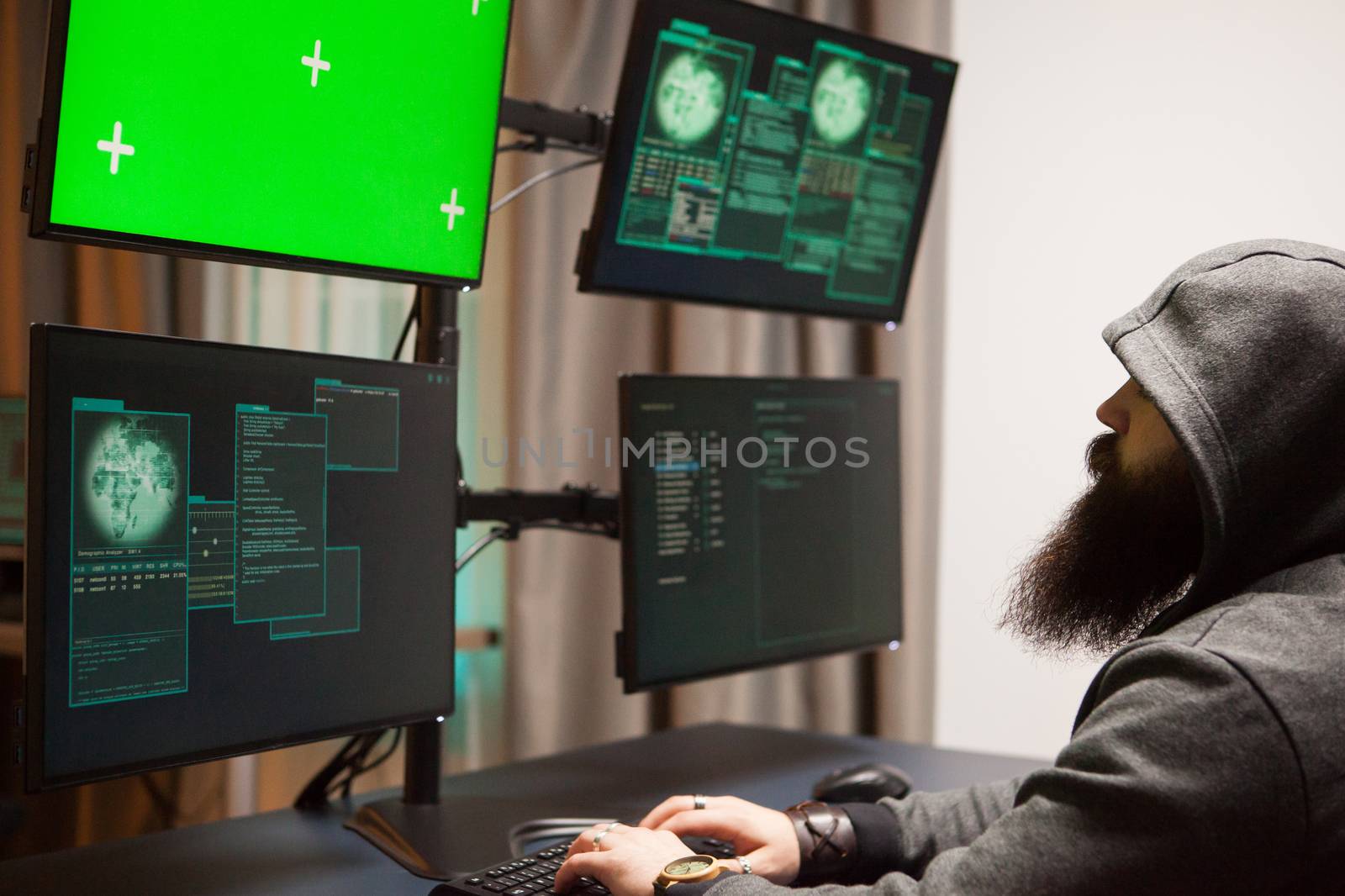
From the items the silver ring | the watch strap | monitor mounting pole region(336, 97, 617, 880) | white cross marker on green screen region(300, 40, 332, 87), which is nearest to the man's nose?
the watch strap

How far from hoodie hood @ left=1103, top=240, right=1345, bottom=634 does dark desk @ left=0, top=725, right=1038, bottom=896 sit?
670 millimetres

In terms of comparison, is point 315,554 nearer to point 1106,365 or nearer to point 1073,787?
point 1073,787

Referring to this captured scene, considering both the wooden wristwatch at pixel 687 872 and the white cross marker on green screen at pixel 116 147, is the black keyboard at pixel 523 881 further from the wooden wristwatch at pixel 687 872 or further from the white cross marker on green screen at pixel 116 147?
the white cross marker on green screen at pixel 116 147

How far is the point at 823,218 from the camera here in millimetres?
1681

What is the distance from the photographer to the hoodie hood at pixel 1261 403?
876 mm

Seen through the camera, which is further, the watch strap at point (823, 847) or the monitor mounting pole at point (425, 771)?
the monitor mounting pole at point (425, 771)

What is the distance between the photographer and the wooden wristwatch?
0.93 metres

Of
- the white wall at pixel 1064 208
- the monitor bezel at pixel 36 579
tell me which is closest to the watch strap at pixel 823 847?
the monitor bezel at pixel 36 579

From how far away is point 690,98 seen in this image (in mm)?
1465

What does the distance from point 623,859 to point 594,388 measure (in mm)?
1215

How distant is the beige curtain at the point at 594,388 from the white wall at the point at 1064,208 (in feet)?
0.44

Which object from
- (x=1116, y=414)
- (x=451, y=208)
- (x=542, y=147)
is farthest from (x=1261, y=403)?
(x=542, y=147)

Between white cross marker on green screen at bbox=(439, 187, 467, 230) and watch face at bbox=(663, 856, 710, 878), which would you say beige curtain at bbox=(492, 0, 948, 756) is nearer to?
white cross marker on green screen at bbox=(439, 187, 467, 230)

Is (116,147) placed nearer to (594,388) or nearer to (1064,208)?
(594,388)
